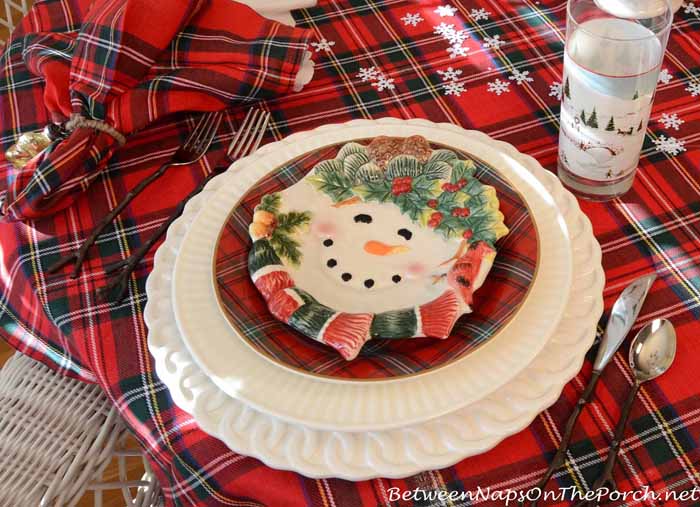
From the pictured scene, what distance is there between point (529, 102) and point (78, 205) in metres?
0.56

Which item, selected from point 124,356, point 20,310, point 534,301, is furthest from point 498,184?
point 20,310

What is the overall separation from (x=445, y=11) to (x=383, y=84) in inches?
7.6

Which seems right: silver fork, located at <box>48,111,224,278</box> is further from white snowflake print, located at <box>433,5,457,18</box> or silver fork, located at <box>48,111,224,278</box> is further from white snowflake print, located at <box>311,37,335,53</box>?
white snowflake print, located at <box>433,5,457,18</box>

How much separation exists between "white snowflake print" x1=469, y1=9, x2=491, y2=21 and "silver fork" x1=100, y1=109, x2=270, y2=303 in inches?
14.0

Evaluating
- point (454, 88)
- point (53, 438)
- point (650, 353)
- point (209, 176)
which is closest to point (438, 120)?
point (454, 88)

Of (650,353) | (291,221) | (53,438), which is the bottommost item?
(53,438)

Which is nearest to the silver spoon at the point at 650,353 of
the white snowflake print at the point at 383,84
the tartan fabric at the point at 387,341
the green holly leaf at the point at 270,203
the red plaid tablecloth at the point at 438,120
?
the red plaid tablecloth at the point at 438,120

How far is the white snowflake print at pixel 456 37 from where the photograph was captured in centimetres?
99

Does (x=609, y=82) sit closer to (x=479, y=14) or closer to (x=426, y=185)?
(x=426, y=185)

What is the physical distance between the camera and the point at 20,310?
0.79 meters

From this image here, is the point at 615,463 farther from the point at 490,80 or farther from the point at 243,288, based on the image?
the point at 490,80

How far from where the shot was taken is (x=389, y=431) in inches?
22.5

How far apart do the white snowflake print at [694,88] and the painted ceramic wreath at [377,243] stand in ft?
1.20

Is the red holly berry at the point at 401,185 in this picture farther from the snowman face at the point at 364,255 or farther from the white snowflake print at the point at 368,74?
the white snowflake print at the point at 368,74
